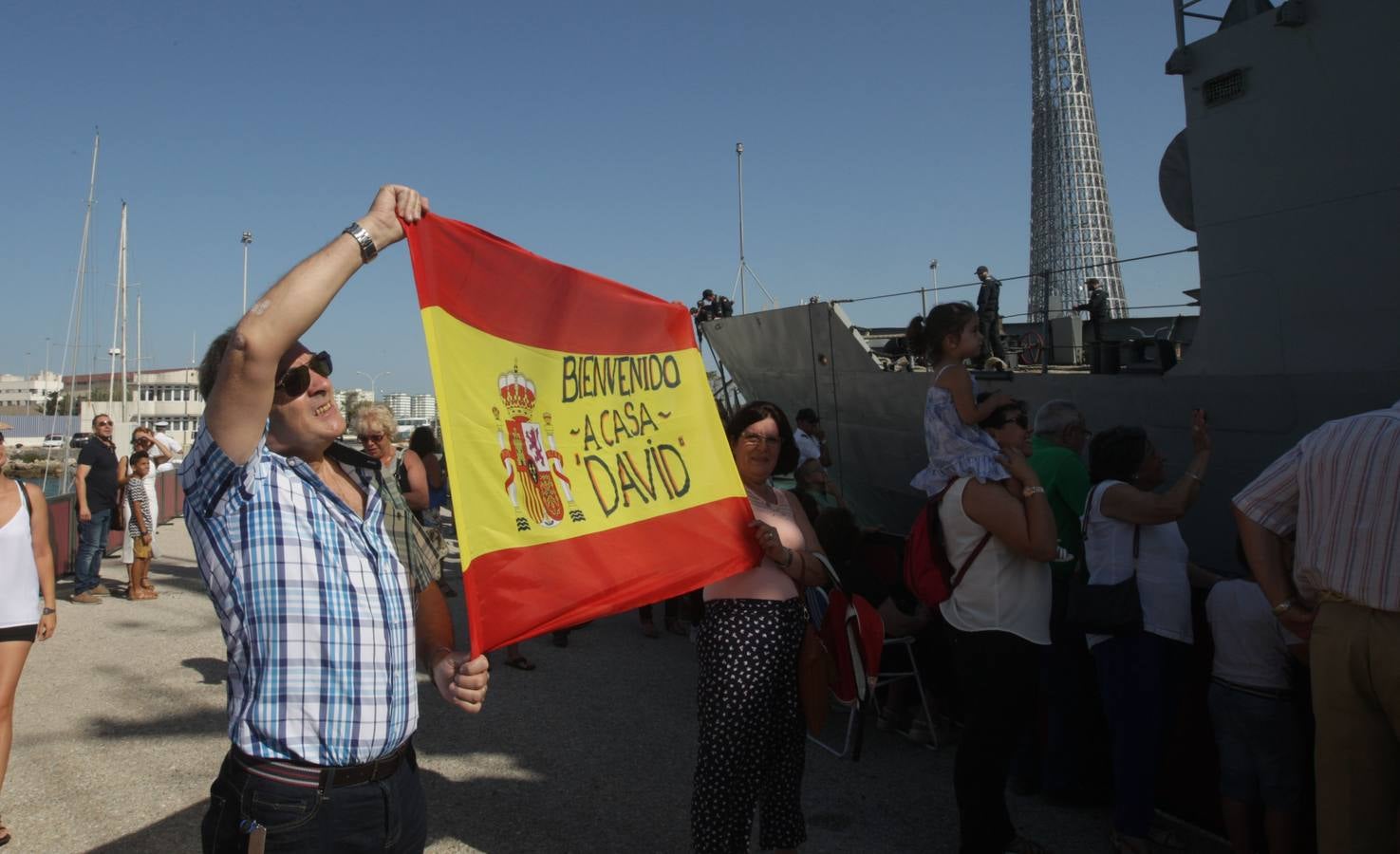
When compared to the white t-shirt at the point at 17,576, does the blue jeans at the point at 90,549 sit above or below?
below

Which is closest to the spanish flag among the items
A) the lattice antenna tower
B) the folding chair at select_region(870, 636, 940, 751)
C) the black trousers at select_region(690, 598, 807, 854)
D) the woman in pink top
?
the woman in pink top

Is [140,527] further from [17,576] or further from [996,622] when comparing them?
[996,622]

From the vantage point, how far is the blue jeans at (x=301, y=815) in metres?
1.90

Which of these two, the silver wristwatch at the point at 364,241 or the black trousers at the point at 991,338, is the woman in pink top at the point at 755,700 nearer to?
the silver wristwatch at the point at 364,241

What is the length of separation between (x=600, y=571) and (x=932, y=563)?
59.5 inches

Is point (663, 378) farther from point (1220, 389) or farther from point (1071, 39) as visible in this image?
point (1071, 39)

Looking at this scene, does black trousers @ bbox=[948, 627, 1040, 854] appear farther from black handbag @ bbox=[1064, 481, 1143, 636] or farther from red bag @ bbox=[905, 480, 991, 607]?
black handbag @ bbox=[1064, 481, 1143, 636]

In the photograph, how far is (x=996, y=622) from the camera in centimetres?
344

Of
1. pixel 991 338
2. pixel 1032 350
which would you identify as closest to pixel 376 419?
pixel 1032 350

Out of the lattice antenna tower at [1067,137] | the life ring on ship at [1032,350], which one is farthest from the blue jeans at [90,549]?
the lattice antenna tower at [1067,137]

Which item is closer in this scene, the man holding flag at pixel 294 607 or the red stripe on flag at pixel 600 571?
the man holding flag at pixel 294 607

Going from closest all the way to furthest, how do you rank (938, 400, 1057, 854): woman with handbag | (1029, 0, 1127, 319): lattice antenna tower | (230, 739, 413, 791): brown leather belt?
(230, 739, 413, 791): brown leather belt < (938, 400, 1057, 854): woman with handbag < (1029, 0, 1127, 319): lattice antenna tower

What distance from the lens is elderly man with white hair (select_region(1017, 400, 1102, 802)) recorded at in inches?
172

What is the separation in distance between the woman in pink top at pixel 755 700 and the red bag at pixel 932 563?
1.62 ft
